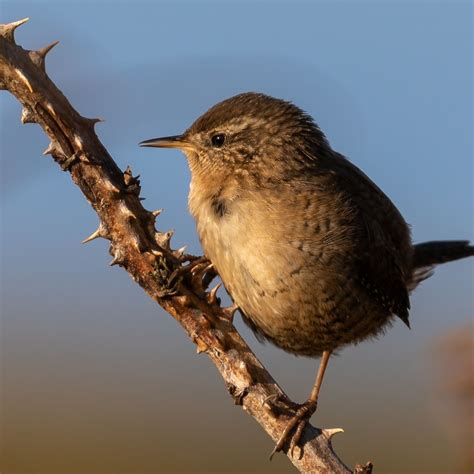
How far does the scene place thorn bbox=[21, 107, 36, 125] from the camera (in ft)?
8.13

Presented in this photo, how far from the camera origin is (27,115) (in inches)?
97.9

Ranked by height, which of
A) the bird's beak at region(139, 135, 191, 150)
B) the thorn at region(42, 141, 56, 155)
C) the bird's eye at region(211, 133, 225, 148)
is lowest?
the thorn at region(42, 141, 56, 155)

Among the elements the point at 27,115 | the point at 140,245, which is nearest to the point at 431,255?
the point at 140,245

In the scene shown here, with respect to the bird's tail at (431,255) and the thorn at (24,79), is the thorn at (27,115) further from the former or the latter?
the bird's tail at (431,255)

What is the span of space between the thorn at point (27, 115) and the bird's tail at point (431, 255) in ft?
9.20

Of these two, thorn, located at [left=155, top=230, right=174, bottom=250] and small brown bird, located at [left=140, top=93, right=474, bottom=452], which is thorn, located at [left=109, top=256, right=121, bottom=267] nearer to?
thorn, located at [left=155, top=230, right=174, bottom=250]

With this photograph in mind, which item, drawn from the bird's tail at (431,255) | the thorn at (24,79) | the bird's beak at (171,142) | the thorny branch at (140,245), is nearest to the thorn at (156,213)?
the thorny branch at (140,245)

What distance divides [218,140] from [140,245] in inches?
51.5

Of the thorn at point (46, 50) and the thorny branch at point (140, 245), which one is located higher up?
the thorn at point (46, 50)

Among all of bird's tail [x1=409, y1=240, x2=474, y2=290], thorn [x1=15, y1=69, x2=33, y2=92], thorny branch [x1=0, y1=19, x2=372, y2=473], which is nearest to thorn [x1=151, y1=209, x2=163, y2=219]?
thorny branch [x1=0, y1=19, x2=372, y2=473]

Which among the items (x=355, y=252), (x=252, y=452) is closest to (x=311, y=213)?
(x=355, y=252)

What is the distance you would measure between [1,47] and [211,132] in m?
1.49

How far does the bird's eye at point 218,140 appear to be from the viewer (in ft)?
12.5

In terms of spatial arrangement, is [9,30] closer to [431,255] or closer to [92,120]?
[92,120]
